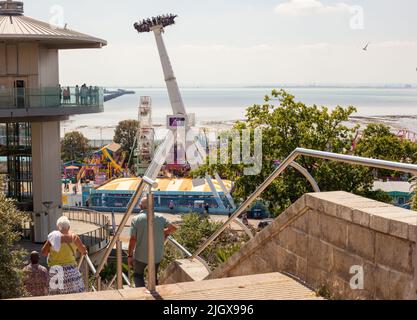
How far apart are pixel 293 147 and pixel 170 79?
25.1 m

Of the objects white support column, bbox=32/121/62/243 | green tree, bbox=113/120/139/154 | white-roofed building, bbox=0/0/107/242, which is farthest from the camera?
green tree, bbox=113/120/139/154

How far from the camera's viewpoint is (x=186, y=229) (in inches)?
974

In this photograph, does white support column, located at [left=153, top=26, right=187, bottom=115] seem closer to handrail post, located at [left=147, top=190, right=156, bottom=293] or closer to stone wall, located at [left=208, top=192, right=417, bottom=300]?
stone wall, located at [left=208, top=192, right=417, bottom=300]

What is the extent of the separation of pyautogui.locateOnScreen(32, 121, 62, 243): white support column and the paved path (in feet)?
72.9

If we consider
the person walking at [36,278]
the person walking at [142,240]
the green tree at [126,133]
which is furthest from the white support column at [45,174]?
the green tree at [126,133]

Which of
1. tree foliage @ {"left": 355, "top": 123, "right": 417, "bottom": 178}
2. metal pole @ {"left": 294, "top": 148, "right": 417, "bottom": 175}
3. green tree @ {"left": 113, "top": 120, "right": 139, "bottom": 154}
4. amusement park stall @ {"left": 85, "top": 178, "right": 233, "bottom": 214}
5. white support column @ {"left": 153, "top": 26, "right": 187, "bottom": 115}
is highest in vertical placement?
white support column @ {"left": 153, "top": 26, "right": 187, "bottom": 115}

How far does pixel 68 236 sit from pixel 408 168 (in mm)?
4498

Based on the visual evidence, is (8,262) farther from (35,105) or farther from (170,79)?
(170,79)

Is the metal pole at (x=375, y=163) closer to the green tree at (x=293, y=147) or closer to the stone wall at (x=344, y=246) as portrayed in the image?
the stone wall at (x=344, y=246)

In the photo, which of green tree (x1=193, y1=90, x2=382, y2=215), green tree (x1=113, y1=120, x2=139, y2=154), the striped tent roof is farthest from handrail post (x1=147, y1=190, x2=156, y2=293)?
green tree (x1=113, y1=120, x2=139, y2=154)

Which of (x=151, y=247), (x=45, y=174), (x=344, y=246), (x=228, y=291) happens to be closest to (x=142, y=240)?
(x=228, y=291)

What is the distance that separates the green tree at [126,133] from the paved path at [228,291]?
73725 mm

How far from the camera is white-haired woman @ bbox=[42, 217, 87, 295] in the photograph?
7.34m
